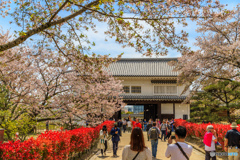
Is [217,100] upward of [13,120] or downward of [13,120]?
upward

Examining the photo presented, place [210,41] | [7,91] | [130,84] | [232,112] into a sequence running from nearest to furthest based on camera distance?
[7,91], [210,41], [232,112], [130,84]

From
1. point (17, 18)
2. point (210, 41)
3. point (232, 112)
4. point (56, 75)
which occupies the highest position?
point (210, 41)

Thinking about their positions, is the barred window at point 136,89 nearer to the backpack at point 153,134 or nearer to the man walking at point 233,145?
the backpack at point 153,134

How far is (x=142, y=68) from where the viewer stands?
121 feet

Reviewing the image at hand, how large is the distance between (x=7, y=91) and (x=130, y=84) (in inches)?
961

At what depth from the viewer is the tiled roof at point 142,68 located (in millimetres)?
35078

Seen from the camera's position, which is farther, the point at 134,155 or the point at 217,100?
the point at 217,100

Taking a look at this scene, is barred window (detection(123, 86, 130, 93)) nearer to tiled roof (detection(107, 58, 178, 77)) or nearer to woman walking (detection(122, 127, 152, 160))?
tiled roof (detection(107, 58, 178, 77))

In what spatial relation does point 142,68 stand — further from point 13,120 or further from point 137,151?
point 137,151

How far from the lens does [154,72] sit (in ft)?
117

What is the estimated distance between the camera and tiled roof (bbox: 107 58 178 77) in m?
35.1

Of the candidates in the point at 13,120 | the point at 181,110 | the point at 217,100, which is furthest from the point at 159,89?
the point at 13,120

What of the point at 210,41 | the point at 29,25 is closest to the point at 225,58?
the point at 210,41

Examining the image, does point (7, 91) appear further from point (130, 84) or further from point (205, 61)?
point (130, 84)
